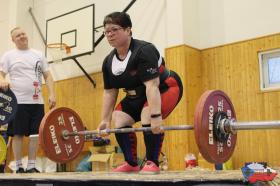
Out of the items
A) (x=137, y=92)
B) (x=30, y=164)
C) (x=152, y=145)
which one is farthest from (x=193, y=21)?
(x=152, y=145)

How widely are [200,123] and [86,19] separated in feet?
16.3

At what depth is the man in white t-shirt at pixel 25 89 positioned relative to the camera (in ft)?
10.7

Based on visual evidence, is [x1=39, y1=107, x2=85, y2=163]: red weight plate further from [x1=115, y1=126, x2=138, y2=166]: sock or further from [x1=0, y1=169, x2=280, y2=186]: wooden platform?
[x1=115, y1=126, x2=138, y2=166]: sock

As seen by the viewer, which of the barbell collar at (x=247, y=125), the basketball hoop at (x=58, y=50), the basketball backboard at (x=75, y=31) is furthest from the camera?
the basketball hoop at (x=58, y=50)

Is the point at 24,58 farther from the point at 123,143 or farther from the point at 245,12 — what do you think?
the point at 245,12

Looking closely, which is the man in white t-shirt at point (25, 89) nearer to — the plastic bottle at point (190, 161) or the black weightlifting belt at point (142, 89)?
the black weightlifting belt at point (142, 89)

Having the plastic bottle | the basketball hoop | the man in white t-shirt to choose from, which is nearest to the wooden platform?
the man in white t-shirt

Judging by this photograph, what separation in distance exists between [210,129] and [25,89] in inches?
74.4

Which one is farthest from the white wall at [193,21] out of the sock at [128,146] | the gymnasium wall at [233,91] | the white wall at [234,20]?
the sock at [128,146]

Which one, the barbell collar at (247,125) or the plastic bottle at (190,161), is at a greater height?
the barbell collar at (247,125)

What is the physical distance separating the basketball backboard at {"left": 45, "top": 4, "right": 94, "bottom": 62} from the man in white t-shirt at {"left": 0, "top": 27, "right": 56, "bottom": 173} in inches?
114

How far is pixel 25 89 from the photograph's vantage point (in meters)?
3.34

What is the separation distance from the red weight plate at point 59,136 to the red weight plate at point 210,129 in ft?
4.02

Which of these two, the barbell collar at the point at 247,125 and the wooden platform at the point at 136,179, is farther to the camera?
the barbell collar at the point at 247,125
